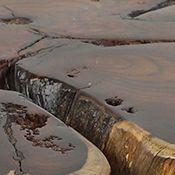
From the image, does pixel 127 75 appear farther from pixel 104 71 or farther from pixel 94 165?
pixel 94 165

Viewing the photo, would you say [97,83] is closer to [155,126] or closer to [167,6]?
[155,126]

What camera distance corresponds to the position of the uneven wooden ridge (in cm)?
129

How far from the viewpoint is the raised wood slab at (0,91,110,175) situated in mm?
1138

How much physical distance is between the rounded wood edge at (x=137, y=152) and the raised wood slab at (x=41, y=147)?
0.33 feet

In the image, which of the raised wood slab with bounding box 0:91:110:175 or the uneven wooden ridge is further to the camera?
the uneven wooden ridge

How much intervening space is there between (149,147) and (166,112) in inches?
5.1

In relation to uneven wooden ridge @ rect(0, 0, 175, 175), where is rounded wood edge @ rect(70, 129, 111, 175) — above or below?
above

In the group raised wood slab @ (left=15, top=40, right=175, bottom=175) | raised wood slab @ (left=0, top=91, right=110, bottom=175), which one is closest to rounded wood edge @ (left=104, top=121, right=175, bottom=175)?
raised wood slab @ (left=15, top=40, right=175, bottom=175)

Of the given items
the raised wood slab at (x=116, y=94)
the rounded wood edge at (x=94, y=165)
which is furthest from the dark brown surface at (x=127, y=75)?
the rounded wood edge at (x=94, y=165)

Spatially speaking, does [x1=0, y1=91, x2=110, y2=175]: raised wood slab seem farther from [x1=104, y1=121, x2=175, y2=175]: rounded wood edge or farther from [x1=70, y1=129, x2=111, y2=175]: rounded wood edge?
[x1=104, y1=121, x2=175, y2=175]: rounded wood edge

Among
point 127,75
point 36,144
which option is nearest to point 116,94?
point 127,75

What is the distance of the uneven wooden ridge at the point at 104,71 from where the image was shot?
4.23 ft

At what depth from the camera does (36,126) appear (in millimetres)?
1297

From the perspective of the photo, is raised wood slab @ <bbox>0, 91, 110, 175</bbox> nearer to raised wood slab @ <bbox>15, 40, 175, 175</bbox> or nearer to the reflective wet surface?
the reflective wet surface
